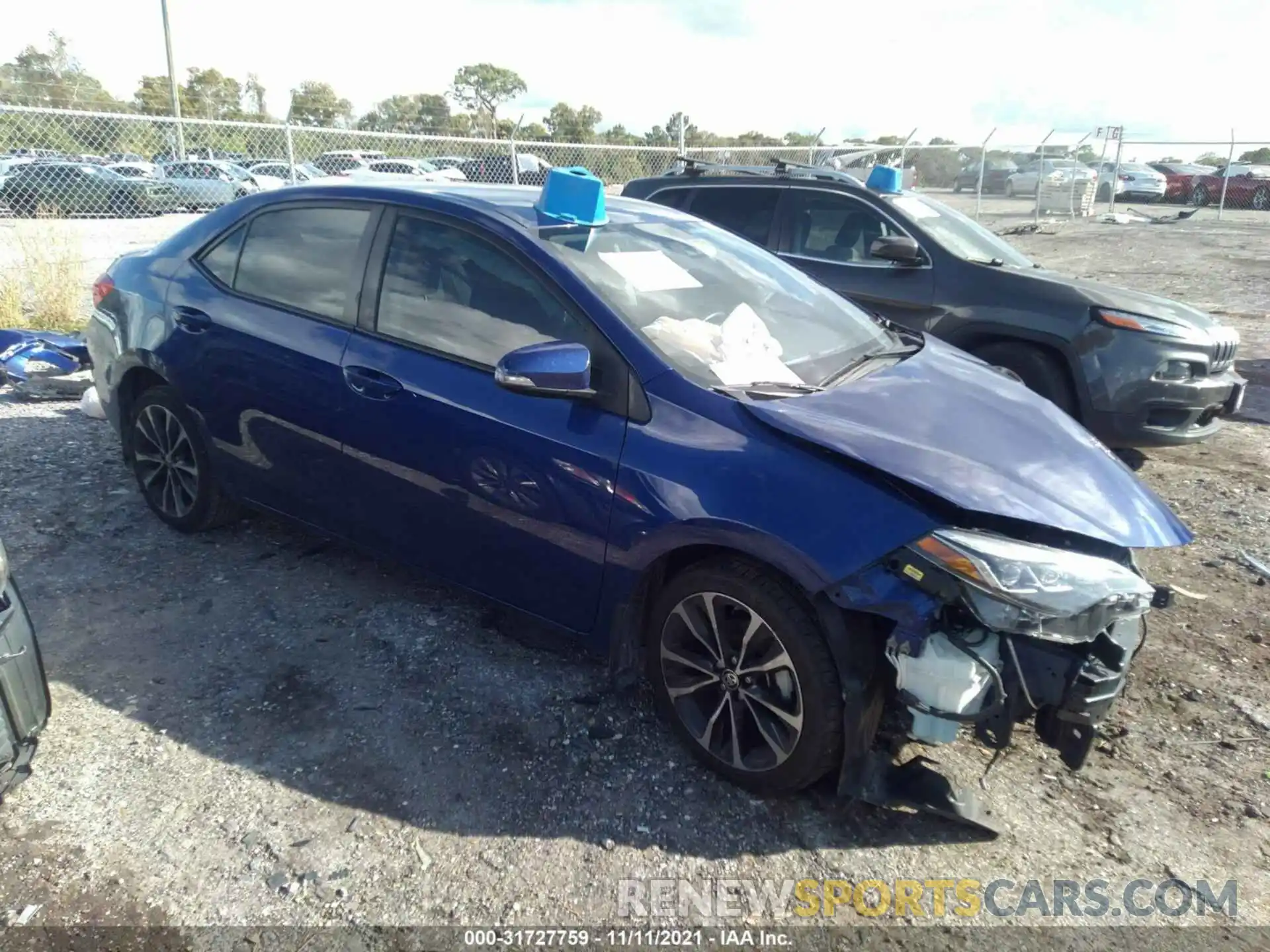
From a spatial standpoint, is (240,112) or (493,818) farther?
(240,112)

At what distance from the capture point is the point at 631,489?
2684 mm

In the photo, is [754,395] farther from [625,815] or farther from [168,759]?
[168,759]

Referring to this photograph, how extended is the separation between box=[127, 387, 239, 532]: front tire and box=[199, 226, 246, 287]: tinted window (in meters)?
0.59

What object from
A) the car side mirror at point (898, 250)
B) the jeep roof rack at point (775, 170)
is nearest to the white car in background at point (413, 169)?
the jeep roof rack at point (775, 170)

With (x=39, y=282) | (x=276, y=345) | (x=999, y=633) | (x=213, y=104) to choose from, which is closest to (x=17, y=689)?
Answer: (x=276, y=345)

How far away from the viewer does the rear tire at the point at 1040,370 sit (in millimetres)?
5379

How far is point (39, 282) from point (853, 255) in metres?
7.70

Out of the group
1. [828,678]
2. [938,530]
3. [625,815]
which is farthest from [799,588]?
[625,815]

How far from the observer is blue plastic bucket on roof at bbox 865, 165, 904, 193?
6.37 m

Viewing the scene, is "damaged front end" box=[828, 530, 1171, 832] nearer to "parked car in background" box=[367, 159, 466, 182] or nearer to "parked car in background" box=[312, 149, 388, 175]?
"parked car in background" box=[367, 159, 466, 182]

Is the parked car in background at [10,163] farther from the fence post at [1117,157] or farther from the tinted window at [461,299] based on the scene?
the fence post at [1117,157]

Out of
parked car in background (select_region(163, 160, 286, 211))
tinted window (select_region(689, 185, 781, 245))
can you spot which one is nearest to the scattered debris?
tinted window (select_region(689, 185, 781, 245))

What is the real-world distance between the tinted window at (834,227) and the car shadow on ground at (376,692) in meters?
3.91

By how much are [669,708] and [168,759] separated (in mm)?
1611
